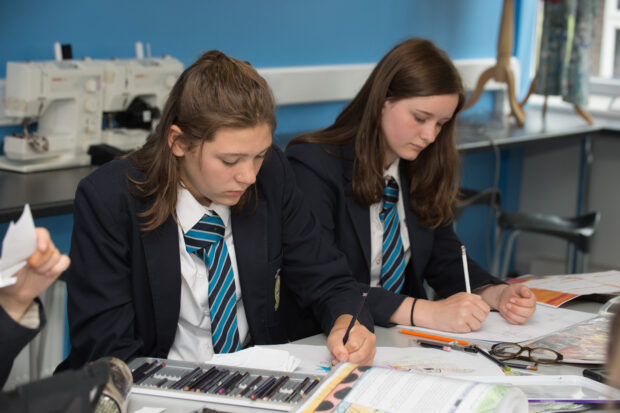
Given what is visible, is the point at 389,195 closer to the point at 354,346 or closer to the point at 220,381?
the point at 354,346

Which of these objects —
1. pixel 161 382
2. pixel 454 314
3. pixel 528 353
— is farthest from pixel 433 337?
pixel 161 382

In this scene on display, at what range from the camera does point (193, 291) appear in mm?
1508

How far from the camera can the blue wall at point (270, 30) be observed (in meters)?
2.54

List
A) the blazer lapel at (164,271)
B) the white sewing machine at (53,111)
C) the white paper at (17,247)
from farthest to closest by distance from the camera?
1. the white sewing machine at (53,111)
2. the blazer lapel at (164,271)
3. the white paper at (17,247)

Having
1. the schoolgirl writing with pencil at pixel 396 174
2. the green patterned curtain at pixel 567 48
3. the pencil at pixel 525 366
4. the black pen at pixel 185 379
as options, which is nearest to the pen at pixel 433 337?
the pencil at pixel 525 366

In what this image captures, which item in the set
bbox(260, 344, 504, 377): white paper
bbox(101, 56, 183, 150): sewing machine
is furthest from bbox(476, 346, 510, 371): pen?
bbox(101, 56, 183, 150): sewing machine

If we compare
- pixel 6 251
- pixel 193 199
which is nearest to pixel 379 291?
pixel 193 199

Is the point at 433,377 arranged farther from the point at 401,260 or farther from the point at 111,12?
the point at 111,12

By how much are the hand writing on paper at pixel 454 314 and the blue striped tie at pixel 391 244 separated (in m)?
0.31

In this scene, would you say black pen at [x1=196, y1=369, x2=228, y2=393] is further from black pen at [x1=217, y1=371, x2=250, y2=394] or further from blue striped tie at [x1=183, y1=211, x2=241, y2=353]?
blue striped tie at [x1=183, y1=211, x2=241, y2=353]

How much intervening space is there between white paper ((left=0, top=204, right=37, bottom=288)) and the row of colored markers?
0.31 metres

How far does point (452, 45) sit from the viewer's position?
13.1 ft

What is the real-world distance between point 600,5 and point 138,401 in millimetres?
3793

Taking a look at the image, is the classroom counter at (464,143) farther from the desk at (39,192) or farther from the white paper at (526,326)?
the white paper at (526,326)
